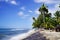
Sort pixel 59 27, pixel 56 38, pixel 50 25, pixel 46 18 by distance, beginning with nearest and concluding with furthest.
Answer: pixel 56 38 < pixel 59 27 < pixel 50 25 < pixel 46 18

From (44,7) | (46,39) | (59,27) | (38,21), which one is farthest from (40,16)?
(46,39)

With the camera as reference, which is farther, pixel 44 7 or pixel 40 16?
pixel 40 16

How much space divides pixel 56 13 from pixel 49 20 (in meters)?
4.05

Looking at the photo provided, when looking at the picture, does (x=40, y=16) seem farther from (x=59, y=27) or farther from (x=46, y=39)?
(x=46, y=39)

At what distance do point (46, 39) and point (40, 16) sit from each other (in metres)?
40.9

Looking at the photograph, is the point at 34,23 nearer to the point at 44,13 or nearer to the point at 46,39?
the point at 44,13

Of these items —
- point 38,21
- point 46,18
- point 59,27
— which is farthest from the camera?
point 38,21

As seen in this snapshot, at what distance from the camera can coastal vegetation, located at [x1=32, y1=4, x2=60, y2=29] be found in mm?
64125

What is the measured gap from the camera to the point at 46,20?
68188 millimetres

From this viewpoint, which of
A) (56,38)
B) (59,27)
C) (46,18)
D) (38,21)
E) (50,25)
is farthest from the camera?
(38,21)

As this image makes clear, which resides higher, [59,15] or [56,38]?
[59,15]

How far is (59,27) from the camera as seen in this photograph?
48.8 metres

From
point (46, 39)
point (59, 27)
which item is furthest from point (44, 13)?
point (46, 39)

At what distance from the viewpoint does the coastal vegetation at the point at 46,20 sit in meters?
64.1
